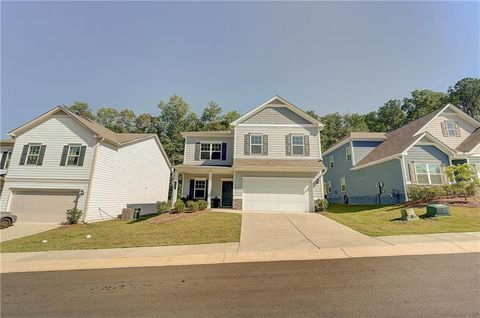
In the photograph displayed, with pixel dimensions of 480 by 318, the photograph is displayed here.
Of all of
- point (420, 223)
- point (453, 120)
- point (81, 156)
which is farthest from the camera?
point (453, 120)

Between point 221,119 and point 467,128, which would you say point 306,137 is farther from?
point 221,119

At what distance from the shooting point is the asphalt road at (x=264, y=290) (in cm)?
399

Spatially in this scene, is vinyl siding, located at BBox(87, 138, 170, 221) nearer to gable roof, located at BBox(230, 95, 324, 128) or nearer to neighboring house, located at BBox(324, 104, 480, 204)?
gable roof, located at BBox(230, 95, 324, 128)

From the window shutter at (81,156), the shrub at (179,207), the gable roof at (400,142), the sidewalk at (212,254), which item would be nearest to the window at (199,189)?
the shrub at (179,207)

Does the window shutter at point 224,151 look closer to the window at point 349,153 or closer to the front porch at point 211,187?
the front porch at point 211,187

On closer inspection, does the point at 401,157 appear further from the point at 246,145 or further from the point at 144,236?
the point at 144,236

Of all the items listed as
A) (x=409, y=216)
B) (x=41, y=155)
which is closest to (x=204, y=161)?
(x=41, y=155)

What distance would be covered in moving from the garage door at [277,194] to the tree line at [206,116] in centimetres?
2328

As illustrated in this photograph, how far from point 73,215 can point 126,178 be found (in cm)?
512

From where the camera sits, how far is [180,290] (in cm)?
503

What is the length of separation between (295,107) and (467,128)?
16518 mm

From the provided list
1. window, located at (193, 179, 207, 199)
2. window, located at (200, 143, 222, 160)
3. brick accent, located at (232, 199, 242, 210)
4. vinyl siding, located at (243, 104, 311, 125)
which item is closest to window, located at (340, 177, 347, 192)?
vinyl siding, located at (243, 104, 311, 125)

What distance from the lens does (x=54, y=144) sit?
1716 centimetres

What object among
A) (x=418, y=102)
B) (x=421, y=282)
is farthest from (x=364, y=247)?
(x=418, y=102)
